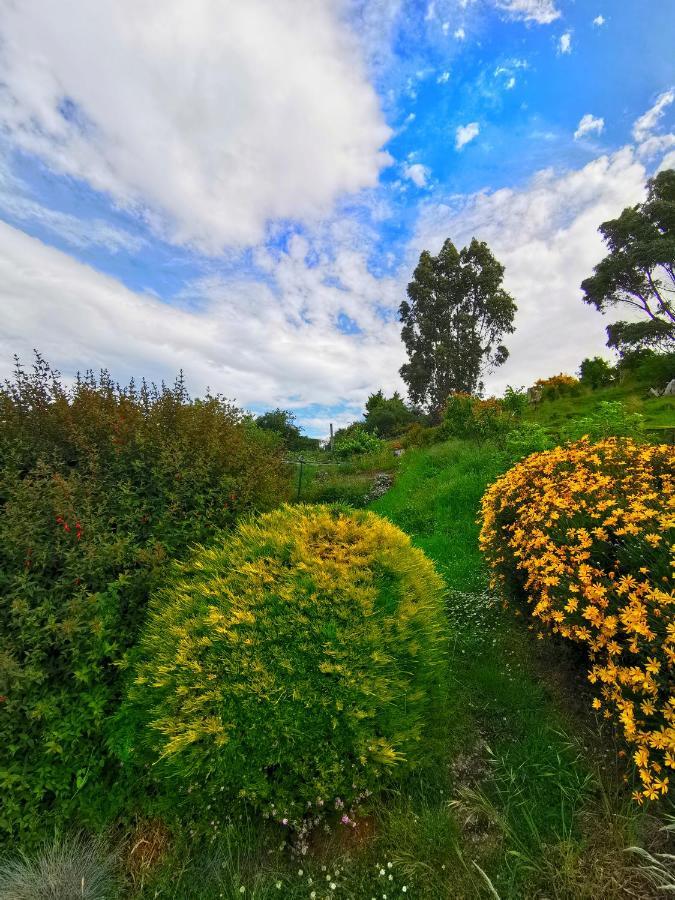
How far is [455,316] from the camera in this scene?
26.2 m

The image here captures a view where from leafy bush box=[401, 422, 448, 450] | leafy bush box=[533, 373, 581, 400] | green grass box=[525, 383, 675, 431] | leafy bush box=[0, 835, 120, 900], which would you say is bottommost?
leafy bush box=[0, 835, 120, 900]

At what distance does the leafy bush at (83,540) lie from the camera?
2105mm

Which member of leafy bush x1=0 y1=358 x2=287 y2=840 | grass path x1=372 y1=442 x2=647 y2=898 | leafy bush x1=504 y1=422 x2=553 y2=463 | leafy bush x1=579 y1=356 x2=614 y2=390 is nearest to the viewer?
grass path x1=372 y1=442 x2=647 y2=898

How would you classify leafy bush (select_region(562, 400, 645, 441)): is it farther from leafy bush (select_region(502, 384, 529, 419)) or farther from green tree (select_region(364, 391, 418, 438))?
green tree (select_region(364, 391, 418, 438))

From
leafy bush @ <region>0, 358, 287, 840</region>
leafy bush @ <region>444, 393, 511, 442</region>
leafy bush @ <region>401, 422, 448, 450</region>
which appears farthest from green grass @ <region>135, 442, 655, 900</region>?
leafy bush @ <region>401, 422, 448, 450</region>

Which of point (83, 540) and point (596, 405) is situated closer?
point (83, 540)

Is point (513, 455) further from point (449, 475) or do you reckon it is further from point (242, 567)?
point (242, 567)

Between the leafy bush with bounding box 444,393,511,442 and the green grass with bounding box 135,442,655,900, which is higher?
the leafy bush with bounding box 444,393,511,442

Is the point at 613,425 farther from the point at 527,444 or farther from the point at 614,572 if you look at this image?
the point at 614,572

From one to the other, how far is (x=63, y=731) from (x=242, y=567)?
1.19 meters

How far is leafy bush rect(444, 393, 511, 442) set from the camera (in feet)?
34.7

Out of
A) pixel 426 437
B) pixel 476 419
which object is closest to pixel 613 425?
pixel 476 419

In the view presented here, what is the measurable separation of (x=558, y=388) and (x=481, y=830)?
18.7 m

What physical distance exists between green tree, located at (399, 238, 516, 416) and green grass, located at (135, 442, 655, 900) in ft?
76.5
